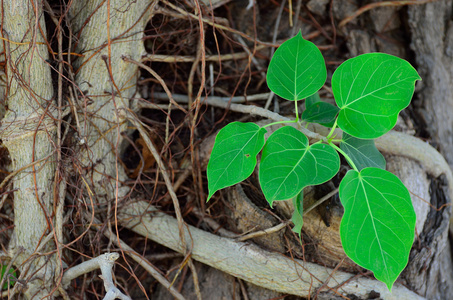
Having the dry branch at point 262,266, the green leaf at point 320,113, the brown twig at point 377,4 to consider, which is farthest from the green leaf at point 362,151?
the brown twig at point 377,4

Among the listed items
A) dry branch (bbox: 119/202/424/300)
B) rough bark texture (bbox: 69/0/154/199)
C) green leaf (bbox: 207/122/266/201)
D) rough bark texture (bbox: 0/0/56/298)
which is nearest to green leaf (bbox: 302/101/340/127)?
green leaf (bbox: 207/122/266/201)

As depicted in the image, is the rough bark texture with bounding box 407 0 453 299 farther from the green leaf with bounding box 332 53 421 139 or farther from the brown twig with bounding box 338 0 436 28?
the green leaf with bounding box 332 53 421 139

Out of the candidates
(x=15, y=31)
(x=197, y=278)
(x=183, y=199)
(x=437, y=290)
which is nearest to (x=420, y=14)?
(x=437, y=290)

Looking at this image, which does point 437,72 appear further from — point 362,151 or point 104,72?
point 104,72

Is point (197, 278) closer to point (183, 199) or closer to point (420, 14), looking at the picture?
point (183, 199)

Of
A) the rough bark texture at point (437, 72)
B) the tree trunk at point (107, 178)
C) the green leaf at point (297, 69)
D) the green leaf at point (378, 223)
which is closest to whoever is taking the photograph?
the green leaf at point (378, 223)

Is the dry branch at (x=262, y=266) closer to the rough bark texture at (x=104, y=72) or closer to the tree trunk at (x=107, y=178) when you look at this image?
the tree trunk at (x=107, y=178)
